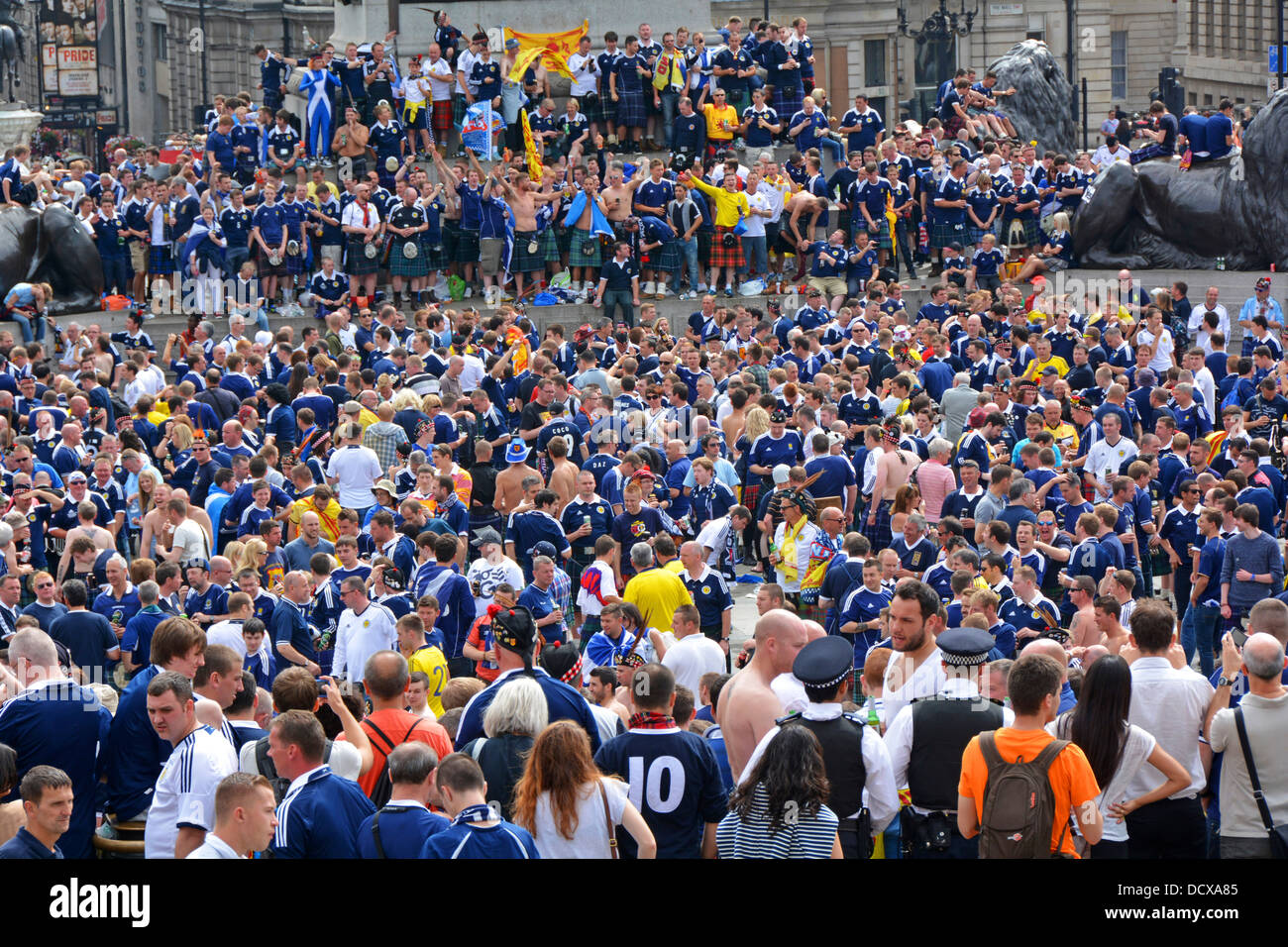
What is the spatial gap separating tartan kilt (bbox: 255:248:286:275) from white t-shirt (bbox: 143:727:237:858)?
1666cm

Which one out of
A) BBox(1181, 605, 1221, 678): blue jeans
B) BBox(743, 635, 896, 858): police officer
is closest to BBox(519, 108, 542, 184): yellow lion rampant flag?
BBox(1181, 605, 1221, 678): blue jeans

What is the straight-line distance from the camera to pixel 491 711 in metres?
7.95

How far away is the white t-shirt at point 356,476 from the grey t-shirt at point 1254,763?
914 cm

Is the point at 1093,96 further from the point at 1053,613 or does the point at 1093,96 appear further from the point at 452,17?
the point at 1053,613

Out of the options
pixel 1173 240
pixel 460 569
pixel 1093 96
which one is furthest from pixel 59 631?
pixel 1093 96

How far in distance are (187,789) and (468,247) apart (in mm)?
17613

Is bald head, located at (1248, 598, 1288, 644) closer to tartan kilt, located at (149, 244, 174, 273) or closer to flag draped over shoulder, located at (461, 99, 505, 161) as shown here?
tartan kilt, located at (149, 244, 174, 273)

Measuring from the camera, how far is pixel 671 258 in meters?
24.5

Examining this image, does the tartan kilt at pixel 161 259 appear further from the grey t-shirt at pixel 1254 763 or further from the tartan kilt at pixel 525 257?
the grey t-shirt at pixel 1254 763

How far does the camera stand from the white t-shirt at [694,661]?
10.5 meters

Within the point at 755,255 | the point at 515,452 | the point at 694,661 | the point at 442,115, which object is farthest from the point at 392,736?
the point at 442,115

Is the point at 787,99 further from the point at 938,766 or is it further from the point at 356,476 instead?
the point at 938,766

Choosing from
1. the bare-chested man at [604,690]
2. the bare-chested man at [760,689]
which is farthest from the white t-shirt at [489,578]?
the bare-chested man at [760,689]

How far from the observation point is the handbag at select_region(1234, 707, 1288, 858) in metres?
7.81
